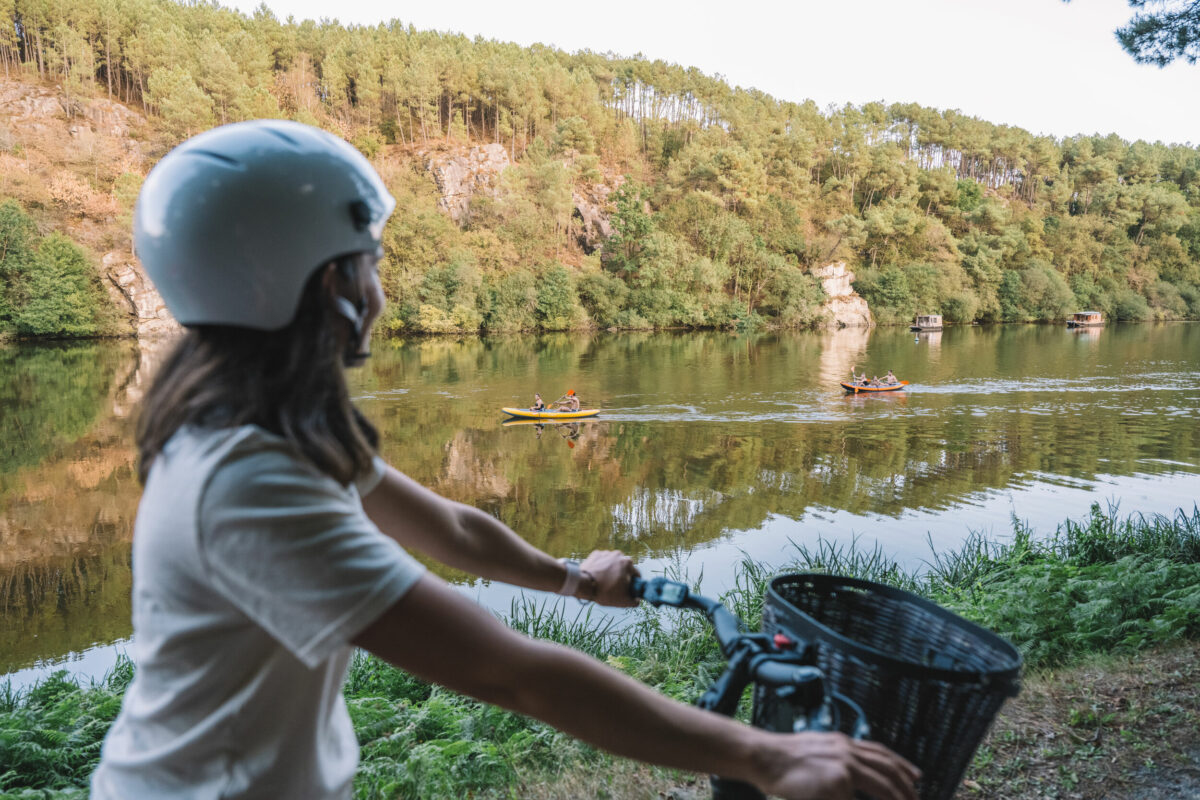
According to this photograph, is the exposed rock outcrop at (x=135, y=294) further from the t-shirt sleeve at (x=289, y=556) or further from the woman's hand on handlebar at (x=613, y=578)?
the t-shirt sleeve at (x=289, y=556)

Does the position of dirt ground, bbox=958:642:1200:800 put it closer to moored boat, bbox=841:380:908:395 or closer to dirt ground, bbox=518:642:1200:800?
dirt ground, bbox=518:642:1200:800

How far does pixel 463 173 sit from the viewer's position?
7775cm

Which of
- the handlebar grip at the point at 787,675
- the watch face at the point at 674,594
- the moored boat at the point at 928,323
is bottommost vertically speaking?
the moored boat at the point at 928,323

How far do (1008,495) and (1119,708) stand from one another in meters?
12.7

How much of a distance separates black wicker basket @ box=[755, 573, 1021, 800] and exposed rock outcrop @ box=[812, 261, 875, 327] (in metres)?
70.5

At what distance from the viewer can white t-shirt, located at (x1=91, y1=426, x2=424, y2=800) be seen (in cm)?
95

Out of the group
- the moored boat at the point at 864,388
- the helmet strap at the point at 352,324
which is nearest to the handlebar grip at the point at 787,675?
the helmet strap at the point at 352,324

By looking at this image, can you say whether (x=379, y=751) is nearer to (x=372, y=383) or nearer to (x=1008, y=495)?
(x=1008, y=495)

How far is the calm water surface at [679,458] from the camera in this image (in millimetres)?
12078

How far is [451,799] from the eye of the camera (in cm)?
333

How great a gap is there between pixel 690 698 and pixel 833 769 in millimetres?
3693

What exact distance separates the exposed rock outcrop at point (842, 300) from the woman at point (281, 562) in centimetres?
7109

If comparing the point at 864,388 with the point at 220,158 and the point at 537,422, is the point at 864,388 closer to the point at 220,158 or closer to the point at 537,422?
the point at 537,422

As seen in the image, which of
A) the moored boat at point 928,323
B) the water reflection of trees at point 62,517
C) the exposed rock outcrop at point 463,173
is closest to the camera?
the water reflection of trees at point 62,517
